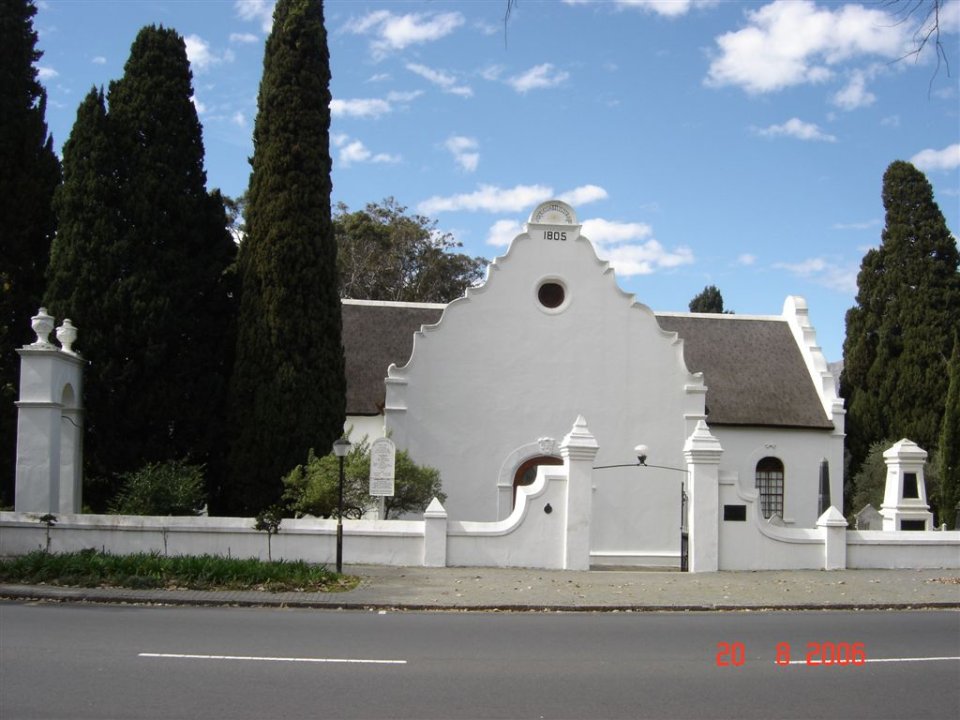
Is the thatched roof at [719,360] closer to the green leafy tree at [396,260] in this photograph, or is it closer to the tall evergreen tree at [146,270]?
the tall evergreen tree at [146,270]

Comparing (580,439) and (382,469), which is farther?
(580,439)

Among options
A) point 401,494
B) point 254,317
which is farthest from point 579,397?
point 254,317

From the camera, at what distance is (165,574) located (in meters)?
15.3

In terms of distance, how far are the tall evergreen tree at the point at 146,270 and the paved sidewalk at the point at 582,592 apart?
6.71m

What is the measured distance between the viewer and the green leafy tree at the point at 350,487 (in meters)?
19.8

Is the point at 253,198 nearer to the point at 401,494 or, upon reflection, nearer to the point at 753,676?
the point at 401,494

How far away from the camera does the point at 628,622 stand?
522 inches

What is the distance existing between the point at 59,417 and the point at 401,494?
22.6 feet

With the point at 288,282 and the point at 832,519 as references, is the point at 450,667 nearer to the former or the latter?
the point at 832,519

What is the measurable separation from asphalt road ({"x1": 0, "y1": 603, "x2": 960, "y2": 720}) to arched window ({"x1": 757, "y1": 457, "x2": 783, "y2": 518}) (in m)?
15.6

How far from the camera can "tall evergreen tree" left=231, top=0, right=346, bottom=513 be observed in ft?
72.4

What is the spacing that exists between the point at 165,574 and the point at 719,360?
64.3ft
